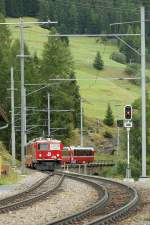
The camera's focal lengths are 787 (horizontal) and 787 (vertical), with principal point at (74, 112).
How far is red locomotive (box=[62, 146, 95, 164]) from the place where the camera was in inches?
3930

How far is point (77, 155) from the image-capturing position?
332ft

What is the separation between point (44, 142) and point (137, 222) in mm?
48061

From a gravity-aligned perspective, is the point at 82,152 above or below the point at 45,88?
below

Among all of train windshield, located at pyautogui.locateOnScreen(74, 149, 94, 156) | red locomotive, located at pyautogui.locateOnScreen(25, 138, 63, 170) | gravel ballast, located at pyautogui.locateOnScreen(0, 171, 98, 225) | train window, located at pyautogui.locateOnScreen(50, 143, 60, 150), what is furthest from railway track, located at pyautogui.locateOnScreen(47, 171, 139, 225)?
train windshield, located at pyautogui.locateOnScreen(74, 149, 94, 156)

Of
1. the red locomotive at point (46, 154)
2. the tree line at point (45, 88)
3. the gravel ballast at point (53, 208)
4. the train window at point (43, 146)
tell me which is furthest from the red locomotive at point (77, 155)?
the gravel ballast at point (53, 208)

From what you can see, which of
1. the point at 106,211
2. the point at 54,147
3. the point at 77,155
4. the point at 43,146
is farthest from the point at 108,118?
the point at 106,211

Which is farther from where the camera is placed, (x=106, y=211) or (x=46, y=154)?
(x=46, y=154)

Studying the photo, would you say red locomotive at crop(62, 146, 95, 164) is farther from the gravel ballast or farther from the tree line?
the gravel ballast

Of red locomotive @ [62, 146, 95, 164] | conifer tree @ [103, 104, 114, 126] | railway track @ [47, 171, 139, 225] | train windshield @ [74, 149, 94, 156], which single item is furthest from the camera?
conifer tree @ [103, 104, 114, 126]

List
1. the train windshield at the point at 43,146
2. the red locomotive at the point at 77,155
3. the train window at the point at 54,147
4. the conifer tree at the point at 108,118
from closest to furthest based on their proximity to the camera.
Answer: the train windshield at the point at 43,146
the train window at the point at 54,147
the red locomotive at the point at 77,155
the conifer tree at the point at 108,118

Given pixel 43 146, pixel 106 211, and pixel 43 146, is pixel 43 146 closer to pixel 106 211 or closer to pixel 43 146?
pixel 43 146

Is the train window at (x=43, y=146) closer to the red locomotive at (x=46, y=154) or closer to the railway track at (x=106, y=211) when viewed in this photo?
the red locomotive at (x=46, y=154)

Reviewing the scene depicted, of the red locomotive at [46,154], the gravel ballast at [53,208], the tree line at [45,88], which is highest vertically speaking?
the tree line at [45,88]

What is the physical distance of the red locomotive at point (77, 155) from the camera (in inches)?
3930
